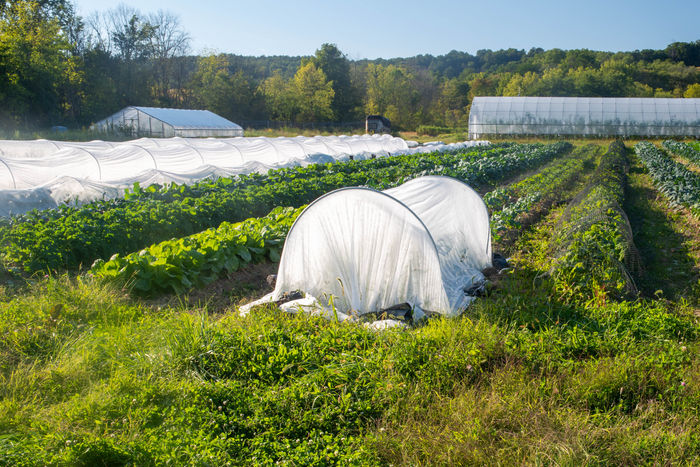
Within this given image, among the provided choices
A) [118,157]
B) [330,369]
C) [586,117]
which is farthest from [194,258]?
[586,117]

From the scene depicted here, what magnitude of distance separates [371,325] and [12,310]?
130 inches

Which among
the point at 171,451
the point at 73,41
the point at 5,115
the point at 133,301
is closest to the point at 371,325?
the point at 171,451

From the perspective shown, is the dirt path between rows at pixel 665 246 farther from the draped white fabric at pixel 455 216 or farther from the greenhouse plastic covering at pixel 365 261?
the greenhouse plastic covering at pixel 365 261

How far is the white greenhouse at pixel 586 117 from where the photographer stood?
35031mm

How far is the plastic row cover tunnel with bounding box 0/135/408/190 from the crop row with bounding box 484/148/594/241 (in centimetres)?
745

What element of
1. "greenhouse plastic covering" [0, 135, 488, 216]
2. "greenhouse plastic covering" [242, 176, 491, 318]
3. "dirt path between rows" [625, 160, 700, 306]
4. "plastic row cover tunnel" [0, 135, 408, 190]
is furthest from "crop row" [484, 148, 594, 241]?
"plastic row cover tunnel" [0, 135, 408, 190]

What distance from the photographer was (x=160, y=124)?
2972cm

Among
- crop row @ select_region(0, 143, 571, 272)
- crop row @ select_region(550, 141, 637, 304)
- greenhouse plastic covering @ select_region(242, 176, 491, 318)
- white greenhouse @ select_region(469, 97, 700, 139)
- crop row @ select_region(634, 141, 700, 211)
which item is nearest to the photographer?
greenhouse plastic covering @ select_region(242, 176, 491, 318)

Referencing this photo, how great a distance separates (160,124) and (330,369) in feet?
96.3

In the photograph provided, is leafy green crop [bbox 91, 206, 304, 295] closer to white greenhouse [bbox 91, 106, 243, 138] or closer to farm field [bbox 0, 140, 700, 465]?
farm field [bbox 0, 140, 700, 465]

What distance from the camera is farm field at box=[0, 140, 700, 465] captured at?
2869 mm

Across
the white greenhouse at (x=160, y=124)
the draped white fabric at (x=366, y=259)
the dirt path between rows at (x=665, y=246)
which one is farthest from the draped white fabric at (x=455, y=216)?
the white greenhouse at (x=160, y=124)

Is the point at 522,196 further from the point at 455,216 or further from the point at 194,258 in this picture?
the point at 194,258

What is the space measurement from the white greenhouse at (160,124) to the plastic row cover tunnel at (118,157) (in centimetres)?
1203
